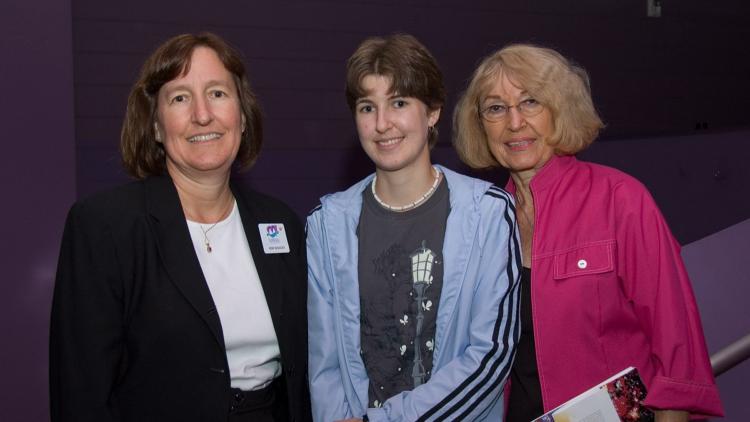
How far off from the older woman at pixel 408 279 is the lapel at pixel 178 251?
35 centimetres

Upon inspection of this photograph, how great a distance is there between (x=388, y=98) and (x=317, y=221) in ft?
1.47

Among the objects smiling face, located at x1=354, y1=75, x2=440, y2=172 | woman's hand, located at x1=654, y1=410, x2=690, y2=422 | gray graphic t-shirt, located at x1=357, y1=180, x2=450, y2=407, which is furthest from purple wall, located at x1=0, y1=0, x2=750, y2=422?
smiling face, located at x1=354, y1=75, x2=440, y2=172

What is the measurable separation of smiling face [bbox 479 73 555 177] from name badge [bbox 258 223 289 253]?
74 centimetres

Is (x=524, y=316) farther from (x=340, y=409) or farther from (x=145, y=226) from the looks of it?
(x=145, y=226)

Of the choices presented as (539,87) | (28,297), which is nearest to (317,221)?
(539,87)

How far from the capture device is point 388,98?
2.17 m

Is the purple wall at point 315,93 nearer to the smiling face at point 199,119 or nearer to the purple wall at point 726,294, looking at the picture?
the purple wall at point 726,294

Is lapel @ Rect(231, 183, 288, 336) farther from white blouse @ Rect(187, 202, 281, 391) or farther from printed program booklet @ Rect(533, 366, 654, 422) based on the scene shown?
printed program booklet @ Rect(533, 366, 654, 422)

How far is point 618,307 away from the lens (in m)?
2.13

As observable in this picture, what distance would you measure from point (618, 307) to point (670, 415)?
322 millimetres

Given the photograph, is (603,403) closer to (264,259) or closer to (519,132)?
(519,132)

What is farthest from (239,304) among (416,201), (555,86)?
(555,86)

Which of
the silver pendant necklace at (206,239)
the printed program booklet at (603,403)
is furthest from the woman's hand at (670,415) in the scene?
the silver pendant necklace at (206,239)

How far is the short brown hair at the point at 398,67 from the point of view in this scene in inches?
84.7
